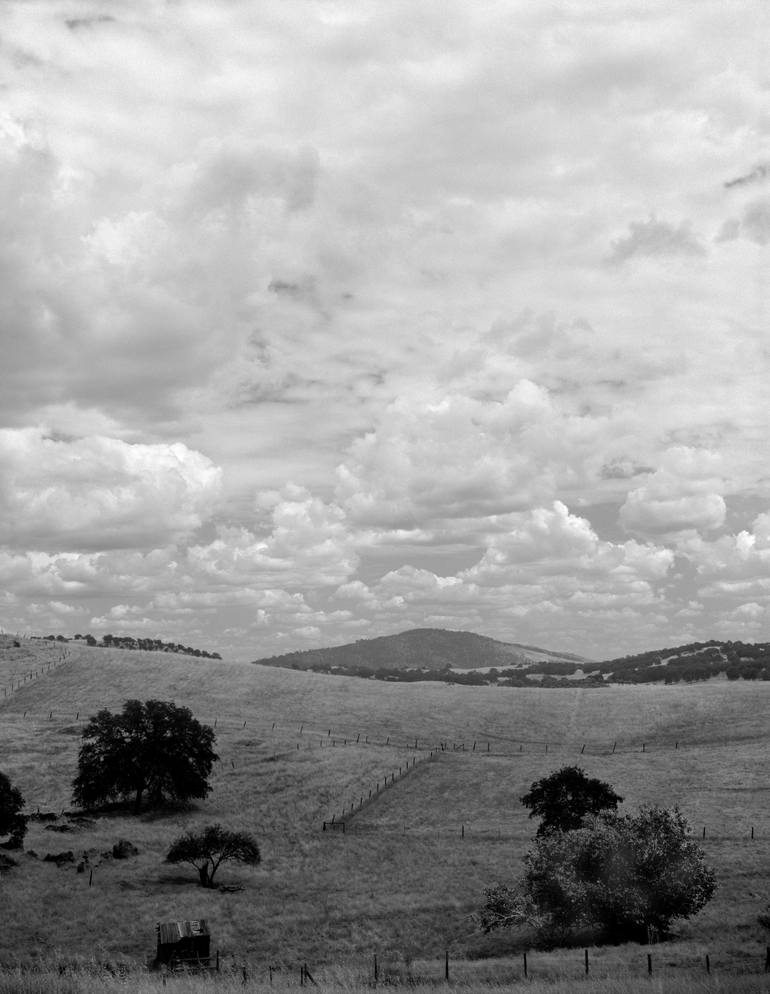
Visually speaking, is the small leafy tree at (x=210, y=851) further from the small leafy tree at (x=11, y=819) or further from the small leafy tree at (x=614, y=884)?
the small leafy tree at (x=614, y=884)

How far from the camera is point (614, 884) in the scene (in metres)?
36.5

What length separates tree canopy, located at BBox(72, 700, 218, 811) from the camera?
77312mm

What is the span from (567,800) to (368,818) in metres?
23.1

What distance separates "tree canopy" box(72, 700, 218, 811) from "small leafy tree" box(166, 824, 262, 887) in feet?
75.9

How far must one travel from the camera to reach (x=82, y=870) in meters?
51.9

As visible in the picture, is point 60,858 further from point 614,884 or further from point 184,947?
point 614,884

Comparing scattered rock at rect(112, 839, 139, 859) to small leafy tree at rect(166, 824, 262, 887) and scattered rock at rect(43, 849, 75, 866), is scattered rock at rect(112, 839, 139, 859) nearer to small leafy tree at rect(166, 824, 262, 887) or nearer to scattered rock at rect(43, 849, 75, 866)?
scattered rock at rect(43, 849, 75, 866)

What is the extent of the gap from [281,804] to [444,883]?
30362 mm

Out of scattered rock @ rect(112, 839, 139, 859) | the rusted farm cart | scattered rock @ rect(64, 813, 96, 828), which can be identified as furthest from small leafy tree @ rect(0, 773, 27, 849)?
the rusted farm cart

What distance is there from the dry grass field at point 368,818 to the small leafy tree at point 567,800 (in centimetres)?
354

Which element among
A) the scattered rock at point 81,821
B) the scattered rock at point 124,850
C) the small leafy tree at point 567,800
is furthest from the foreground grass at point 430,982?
the scattered rock at point 81,821

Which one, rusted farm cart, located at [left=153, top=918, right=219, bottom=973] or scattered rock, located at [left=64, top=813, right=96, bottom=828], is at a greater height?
rusted farm cart, located at [left=153, top=918, right=219, bottom=973]

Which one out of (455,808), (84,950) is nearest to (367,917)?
(84,950)

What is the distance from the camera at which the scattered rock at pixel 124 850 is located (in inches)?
2242
